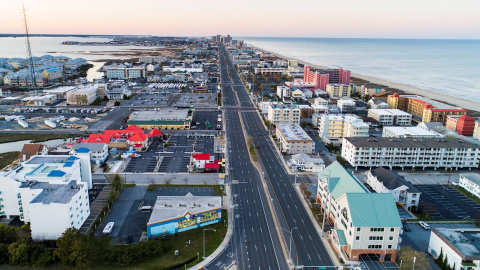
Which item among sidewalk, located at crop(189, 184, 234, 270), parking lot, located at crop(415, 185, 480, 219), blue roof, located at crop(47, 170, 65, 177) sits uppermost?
blue roof, located at crop(47, 170, 65, 177)

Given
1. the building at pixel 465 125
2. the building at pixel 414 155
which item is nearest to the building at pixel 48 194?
the building at pixel 414 155

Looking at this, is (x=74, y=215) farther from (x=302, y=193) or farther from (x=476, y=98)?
(x=476, y=98)

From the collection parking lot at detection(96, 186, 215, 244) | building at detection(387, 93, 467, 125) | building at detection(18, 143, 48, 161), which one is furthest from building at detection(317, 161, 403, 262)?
building at detection(387, 93, 467, 125)

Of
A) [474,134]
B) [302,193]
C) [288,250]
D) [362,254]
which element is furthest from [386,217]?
[474,134]

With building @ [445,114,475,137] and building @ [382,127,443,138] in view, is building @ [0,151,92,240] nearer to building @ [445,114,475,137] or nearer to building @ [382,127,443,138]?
building @ [382,127,443,138]

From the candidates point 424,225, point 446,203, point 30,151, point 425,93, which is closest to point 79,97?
point 30,151

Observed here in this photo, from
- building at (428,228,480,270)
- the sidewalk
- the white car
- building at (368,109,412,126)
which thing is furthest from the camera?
building at (368,109,412,126)
